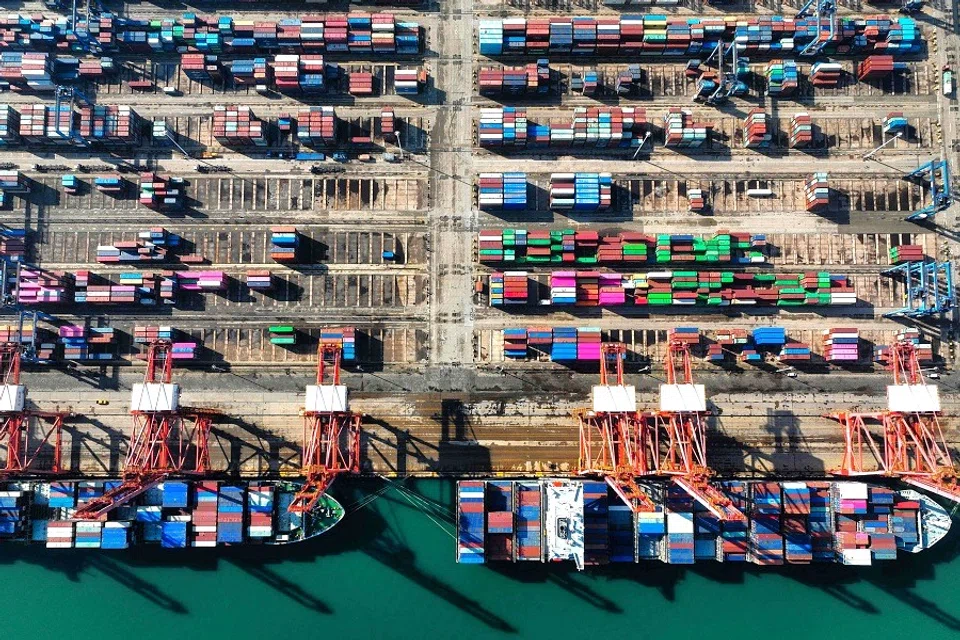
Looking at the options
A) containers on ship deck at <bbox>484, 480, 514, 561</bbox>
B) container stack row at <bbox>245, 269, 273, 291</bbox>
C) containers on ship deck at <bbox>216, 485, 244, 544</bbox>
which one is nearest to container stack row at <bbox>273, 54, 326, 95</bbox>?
container stack row at <bbox>245, 269, 273, 291</bbox>

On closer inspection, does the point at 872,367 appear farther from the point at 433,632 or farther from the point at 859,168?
the point at 433,632

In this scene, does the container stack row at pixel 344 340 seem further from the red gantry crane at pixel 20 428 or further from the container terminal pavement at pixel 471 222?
the red gantry crane at pixel 20 428

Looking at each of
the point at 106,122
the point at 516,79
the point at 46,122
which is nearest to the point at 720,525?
the point at 516,79

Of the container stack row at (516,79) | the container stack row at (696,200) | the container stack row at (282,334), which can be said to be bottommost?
the container stack row at (282,334)

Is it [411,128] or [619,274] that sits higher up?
[411,128]

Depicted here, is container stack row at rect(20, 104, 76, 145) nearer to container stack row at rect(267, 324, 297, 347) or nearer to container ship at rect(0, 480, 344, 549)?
container stack row at rect(267, 324, 297, 347)

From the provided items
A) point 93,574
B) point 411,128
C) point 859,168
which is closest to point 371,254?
point 411,128

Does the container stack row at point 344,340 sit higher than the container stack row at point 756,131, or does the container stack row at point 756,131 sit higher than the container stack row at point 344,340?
the container stack row at point 756,131

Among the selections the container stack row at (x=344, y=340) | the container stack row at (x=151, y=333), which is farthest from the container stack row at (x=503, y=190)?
the container stack row at (x=151, y=333)
